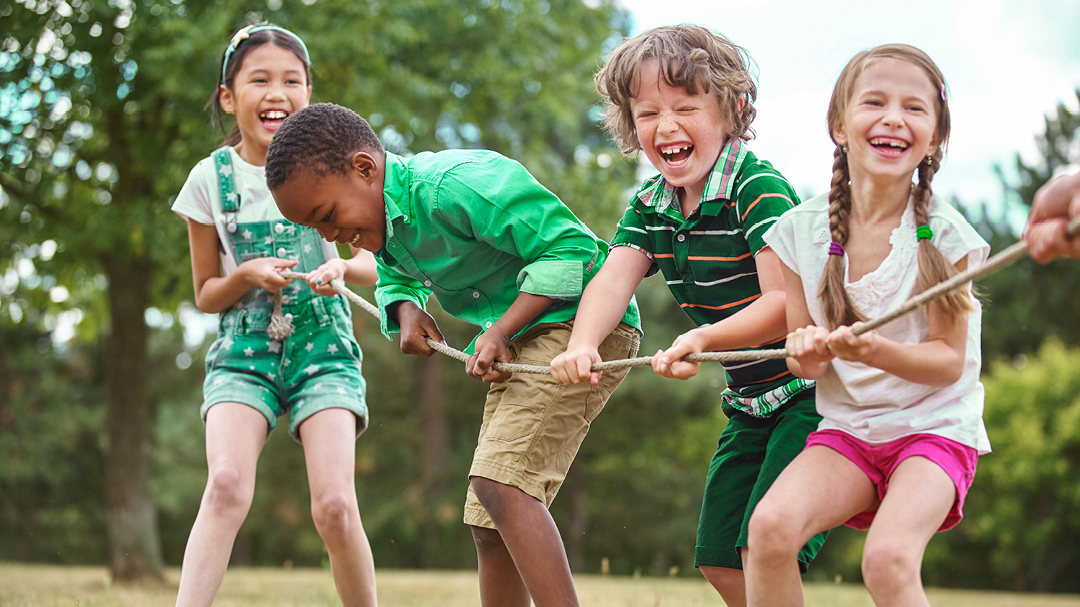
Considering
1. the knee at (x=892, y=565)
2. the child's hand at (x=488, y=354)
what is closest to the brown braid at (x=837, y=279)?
the knee at (x=892, y=565)

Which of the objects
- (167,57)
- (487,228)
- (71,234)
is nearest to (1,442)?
(71,234)

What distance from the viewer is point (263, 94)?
11.5 ft

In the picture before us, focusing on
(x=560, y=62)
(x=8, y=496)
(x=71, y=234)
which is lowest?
(x=8, y=496)

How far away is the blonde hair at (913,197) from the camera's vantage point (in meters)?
2.16

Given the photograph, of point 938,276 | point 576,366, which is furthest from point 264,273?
point 938,276

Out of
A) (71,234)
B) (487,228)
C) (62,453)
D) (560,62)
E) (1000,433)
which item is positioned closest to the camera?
(487,228)

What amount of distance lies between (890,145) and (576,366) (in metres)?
0.94

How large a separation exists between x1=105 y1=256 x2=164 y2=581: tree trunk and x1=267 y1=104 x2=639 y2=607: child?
7097mm

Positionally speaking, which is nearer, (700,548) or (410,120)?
(700,548)

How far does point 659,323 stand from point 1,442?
13742mm

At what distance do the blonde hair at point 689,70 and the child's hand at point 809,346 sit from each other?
0.85 m

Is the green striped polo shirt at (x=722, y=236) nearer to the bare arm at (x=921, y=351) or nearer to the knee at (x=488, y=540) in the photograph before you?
the bare arm at (x=921, y=351)

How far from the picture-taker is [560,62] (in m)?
10.3

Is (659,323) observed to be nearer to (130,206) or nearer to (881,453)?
(130,206)
